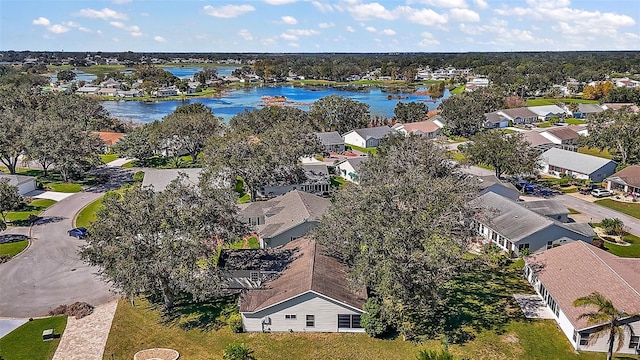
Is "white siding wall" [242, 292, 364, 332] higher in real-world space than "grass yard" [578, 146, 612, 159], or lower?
lower

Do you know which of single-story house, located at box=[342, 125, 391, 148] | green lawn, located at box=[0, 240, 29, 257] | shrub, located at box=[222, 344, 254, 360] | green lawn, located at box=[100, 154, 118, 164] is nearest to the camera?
shrub, located at box=[222, 344, 254, 360]

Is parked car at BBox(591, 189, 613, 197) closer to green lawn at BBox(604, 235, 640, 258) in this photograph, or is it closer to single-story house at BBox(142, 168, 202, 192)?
green lawn at BBox(604, 235, 640, 258)

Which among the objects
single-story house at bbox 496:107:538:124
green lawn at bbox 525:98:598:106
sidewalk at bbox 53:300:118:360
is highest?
green lawn at bbox 525:98:598:106

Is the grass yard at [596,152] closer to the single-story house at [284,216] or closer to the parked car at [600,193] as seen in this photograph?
the parked car at [600,193]

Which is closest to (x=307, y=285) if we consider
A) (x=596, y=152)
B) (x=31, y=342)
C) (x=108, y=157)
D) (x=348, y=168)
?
(x=31, y=342)

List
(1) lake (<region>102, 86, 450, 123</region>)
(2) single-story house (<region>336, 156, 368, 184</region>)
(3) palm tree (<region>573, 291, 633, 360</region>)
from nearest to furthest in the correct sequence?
(3) palm tree (<region>573, 291, 633, 360</region>) < (2) single-story house (<region>336, 156, 368, 184</region>) < (1) lake (<region>102, 86, 450, 123</region>)

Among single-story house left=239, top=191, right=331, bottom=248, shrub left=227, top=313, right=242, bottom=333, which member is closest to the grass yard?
single-story house left=239, top=191, right=331, bottom=248

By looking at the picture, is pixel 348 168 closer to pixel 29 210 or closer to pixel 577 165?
pixel 577 165

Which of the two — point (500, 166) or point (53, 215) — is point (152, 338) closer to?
point (53, 215)
